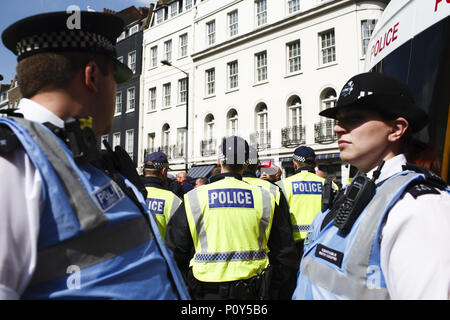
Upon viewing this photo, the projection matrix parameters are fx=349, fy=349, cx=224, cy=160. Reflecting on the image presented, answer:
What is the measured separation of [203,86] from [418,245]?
859 inches

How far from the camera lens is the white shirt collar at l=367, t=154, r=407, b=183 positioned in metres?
1.73

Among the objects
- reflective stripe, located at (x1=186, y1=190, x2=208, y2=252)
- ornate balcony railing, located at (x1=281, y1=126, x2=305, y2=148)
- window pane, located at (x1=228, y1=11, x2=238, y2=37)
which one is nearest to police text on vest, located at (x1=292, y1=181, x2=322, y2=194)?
reflective stripe, located at (x1=186, y1=190, x2=208, y2=252)

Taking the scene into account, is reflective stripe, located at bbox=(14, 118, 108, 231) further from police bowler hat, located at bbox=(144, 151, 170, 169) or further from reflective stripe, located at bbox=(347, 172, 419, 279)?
police bowler hat, located at bbox=(144, 151, 170, 169)

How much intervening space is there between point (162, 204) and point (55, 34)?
3.34 meters

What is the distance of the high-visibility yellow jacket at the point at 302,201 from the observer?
17.5ft

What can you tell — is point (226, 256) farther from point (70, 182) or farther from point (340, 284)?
point (70, 182)

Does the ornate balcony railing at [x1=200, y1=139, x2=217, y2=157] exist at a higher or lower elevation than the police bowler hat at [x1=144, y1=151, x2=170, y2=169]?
higher

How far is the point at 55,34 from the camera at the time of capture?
4.46 ft

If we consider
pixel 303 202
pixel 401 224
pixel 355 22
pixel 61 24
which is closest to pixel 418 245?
pixel 401 224

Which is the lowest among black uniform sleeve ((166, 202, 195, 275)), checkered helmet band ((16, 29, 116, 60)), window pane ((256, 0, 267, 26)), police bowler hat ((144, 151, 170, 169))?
black uniform sleeve ((166, 202, 195, 275))

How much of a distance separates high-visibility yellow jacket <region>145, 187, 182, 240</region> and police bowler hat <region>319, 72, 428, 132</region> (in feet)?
10.3

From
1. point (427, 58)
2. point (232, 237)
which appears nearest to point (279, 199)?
point (232, 237)

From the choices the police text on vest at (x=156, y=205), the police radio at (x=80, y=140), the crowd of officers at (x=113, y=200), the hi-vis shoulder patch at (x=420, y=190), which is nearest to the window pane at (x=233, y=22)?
the police text on vest at (x=156, y=205)
